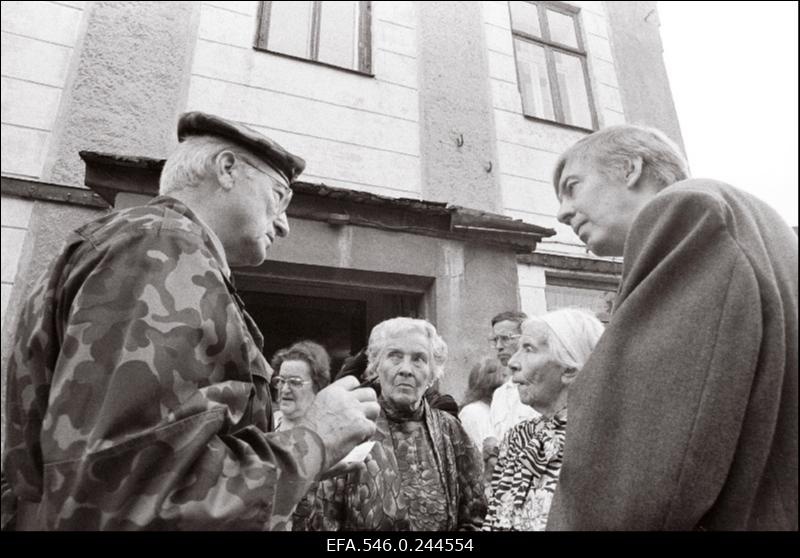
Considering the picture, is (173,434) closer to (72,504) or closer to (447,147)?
(72,504)

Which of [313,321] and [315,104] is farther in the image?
[313,321]

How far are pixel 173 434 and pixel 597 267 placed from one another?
539cm

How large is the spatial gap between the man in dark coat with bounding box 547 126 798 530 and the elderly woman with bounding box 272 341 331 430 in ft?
7.77

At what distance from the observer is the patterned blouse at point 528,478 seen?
1949 millimetres

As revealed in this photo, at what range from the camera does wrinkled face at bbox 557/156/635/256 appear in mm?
1631

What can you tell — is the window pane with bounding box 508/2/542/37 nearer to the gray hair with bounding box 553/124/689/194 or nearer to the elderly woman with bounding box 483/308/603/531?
the elderly woman with bounding box 483/308/603/531

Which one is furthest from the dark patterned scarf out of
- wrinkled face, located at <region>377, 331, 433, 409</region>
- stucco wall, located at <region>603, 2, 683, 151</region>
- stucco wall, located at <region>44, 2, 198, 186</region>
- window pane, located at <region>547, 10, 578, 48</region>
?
window pane, located at <region>547, 10, 578, 48</region>

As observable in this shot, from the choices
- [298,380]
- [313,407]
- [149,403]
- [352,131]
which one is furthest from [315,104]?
[149,403]

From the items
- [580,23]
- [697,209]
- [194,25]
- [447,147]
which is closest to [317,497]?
[697,209]

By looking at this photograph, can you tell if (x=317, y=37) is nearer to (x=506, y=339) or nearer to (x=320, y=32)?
(x=320, y=32)

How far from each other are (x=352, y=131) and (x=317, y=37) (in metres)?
1.21

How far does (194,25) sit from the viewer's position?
4.96m

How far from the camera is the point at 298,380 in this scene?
3295 millimetres

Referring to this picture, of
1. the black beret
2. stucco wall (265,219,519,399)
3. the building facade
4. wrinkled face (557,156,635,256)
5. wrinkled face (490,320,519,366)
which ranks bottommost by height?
wrinkled face (557,156,635,256)
